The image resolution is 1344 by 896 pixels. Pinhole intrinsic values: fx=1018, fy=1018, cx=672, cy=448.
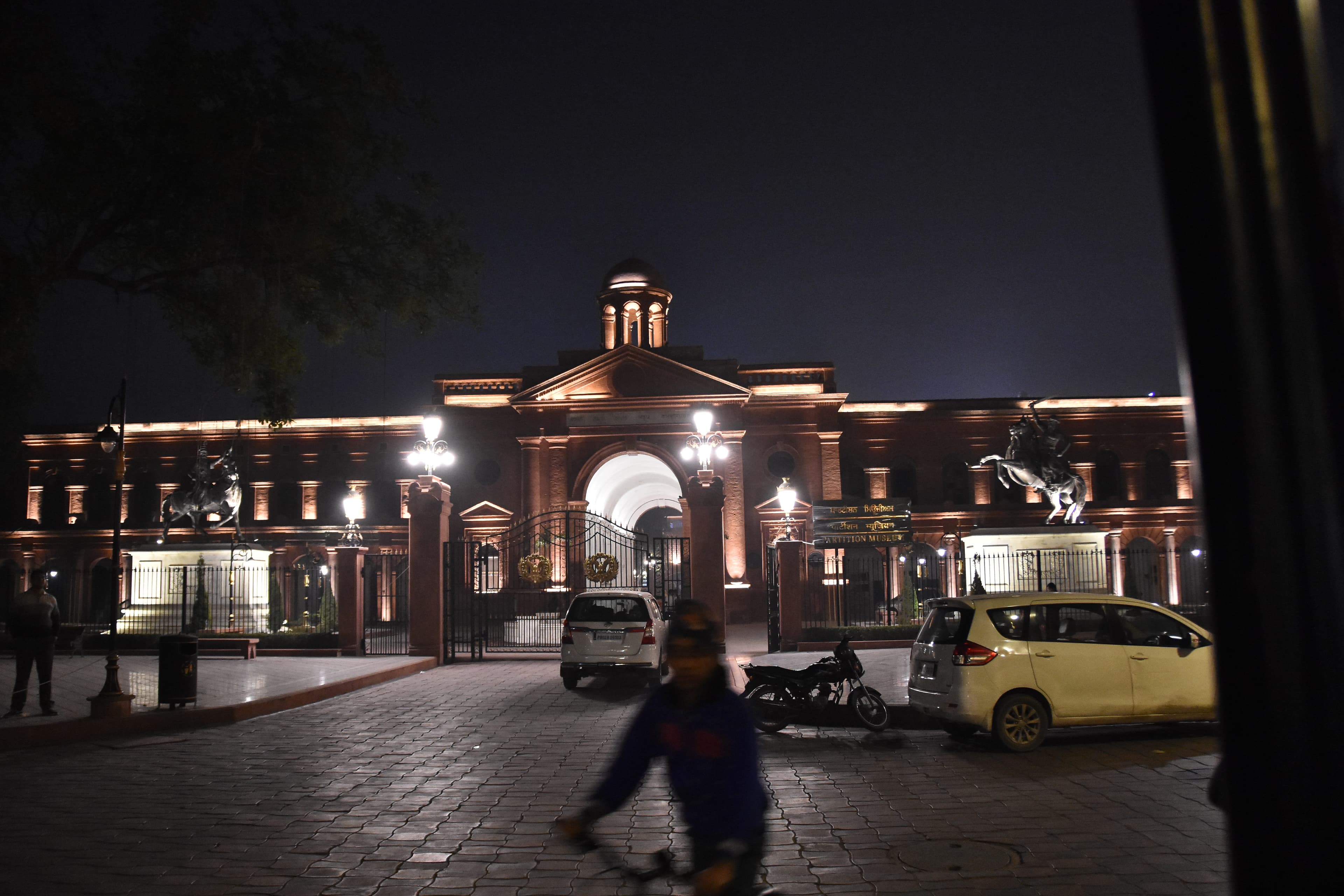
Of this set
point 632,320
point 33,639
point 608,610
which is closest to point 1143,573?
point 632,320

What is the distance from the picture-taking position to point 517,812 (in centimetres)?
772

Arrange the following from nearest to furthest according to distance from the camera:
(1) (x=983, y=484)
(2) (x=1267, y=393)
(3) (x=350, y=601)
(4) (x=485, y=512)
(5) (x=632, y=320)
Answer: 1. (2) (x=1267, y=393)
2. (3) (x=350, y=601)
3. (4) (x=485, y=512)
4. (1) (x=983, y=484)
5. (5) (x=632, y=320)

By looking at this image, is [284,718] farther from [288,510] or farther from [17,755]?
[288,510]

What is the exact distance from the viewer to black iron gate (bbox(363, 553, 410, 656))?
24.5 m

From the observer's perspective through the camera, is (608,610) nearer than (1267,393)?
No

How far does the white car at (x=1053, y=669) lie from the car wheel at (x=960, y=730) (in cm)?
3

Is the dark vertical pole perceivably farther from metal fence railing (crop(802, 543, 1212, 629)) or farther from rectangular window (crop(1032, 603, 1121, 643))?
metal fence railing (crop(802, 543, 1212, 629))

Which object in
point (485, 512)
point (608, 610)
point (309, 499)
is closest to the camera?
point (608, 610)

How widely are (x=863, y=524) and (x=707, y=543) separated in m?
7.04

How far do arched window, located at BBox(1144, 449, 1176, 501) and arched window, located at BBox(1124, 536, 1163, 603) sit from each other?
2.90 meters

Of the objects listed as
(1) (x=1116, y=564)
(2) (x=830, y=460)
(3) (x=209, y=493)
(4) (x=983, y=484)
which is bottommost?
(1) (x=1116, y=564)

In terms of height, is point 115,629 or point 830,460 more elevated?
point 830,460

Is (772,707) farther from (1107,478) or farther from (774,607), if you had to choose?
(1107,478)

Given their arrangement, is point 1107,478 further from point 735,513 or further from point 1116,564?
point 735,513
